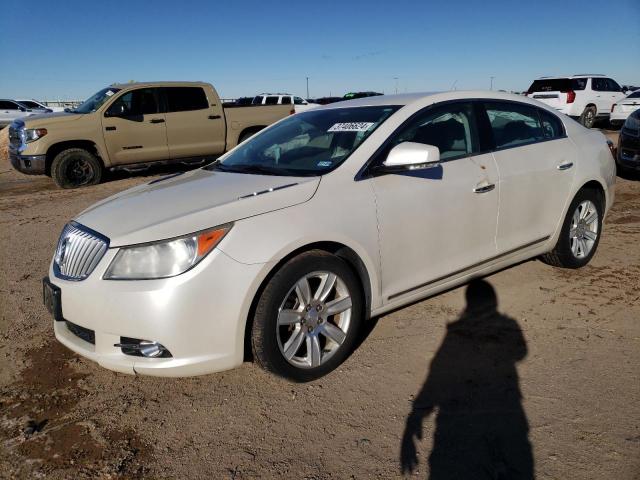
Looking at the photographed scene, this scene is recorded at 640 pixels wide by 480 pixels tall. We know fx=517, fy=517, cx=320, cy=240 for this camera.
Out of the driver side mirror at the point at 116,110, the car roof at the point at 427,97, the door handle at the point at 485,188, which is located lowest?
the door handle at the point at 485,188

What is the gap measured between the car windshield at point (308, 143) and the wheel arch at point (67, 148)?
6.63 metres

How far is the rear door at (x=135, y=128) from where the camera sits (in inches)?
380

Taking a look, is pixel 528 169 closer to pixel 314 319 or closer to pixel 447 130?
pixel 447 130

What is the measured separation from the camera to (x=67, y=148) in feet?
31.3

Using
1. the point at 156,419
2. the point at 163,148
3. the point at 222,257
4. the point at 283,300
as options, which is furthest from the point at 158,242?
the point at 163,148

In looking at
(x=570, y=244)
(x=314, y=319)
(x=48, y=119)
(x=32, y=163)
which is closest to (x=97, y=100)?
(x=48, y=119)

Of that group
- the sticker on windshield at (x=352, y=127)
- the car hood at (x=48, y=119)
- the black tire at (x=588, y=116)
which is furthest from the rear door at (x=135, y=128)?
the black tire at (x=588, y=116)

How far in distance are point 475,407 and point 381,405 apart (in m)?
0.48

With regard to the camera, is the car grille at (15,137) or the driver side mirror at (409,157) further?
the car grille at (15,137)

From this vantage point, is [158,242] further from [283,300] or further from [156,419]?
[156,419]

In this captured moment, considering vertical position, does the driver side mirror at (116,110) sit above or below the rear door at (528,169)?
above

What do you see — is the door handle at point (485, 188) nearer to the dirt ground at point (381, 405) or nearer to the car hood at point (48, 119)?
the dirt ground at point (381, 405)

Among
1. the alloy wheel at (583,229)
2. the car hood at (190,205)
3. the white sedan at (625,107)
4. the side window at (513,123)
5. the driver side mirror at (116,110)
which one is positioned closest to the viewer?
the car hood at (190,205)

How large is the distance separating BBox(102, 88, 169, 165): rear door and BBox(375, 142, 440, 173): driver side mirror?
7.90 metres
